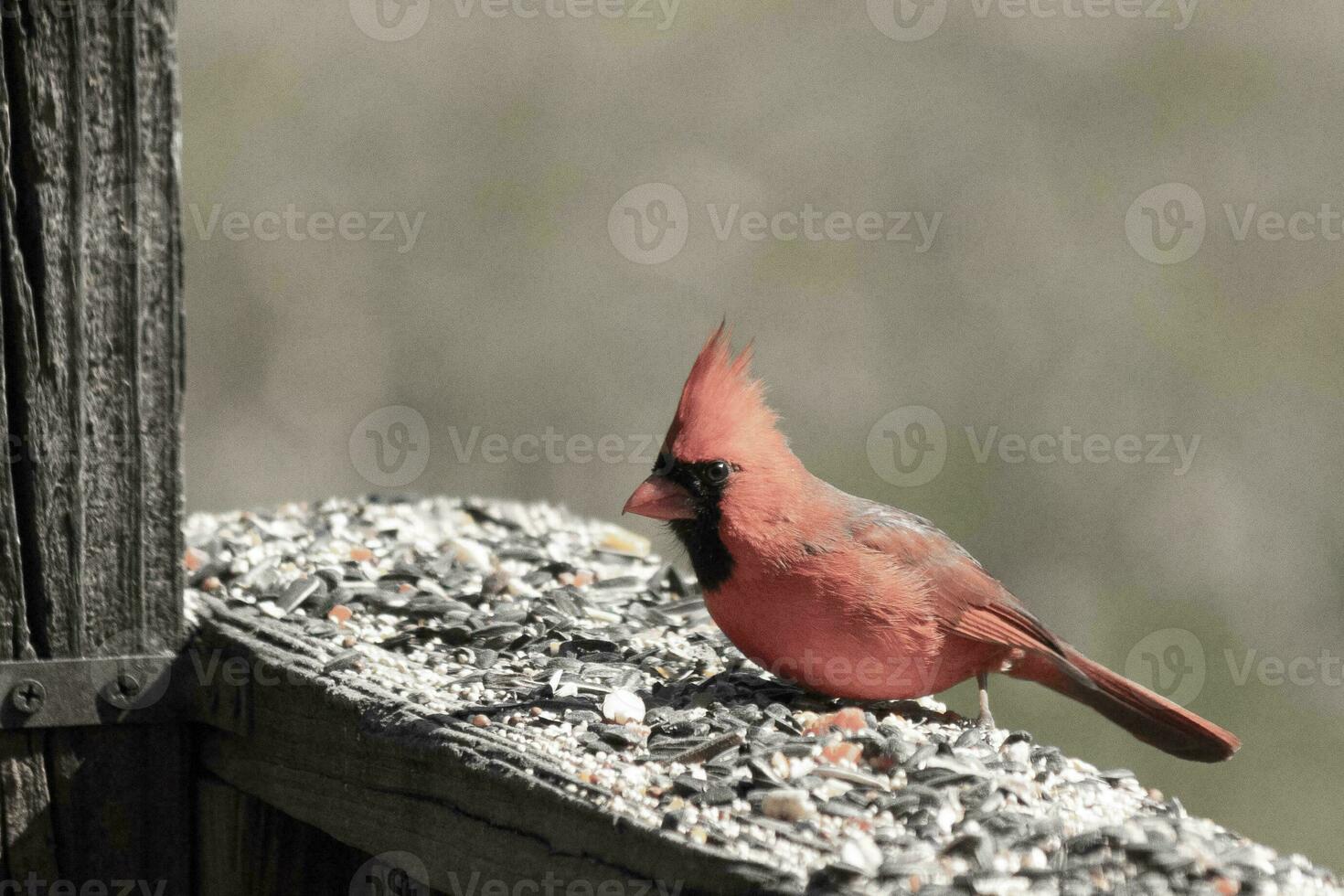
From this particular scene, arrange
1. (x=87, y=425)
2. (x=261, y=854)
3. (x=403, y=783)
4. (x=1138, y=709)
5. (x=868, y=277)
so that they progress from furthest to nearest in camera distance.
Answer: (x=868, y=277)
(x=1138, y=709)
(x=261, y=854)
(x=87, y=425)
(x=403, y=783)

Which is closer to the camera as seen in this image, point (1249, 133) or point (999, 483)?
point (999, 483)

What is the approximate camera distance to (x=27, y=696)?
251 centimetres

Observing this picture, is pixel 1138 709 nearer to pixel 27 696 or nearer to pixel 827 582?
pixel 827 582

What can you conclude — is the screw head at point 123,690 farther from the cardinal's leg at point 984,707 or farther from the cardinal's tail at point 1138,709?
the cardinal's tail at point 1138,709

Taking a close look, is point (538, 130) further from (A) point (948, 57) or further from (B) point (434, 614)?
(B) point (434, 614)

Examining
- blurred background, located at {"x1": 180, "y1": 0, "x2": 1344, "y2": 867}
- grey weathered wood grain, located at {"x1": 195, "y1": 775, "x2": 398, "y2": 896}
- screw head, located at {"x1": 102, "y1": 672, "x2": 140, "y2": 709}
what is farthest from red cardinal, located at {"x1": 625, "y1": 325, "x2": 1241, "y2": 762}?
blurred background, located at {"x1": 180, "y1": 0, "x2": 1344, "y2": 867}

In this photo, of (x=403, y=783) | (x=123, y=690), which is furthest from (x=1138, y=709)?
(x=123, y=690)

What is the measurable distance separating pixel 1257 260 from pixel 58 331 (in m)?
6.14

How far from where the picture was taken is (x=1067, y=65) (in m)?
8.17

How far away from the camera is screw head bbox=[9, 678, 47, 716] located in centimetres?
250

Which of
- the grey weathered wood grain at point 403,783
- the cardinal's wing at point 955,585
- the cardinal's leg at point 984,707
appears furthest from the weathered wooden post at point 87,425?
the cardinal's leg at point 984,707

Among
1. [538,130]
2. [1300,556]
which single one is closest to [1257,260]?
[1300,556]

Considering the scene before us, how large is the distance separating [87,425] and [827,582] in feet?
4.13

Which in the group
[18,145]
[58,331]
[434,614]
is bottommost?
[434,614]
